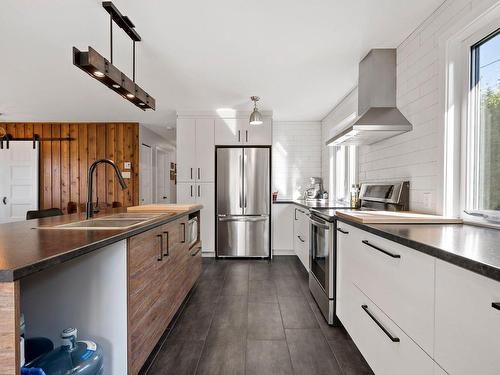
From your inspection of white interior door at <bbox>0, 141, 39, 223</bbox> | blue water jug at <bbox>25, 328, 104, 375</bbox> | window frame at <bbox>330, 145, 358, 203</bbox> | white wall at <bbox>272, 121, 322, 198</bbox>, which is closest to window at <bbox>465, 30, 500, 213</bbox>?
window frame at <bbox>330, 145, 358, 203</bbox>

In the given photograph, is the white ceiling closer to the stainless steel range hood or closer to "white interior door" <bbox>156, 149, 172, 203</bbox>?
the stainless steel range hood

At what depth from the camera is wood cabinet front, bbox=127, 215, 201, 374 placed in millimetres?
1404

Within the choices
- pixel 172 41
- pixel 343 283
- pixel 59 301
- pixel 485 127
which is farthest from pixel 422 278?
pixel 172 41

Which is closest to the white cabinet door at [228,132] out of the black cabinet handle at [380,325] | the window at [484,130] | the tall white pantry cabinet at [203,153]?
the tall white pantry cabinet at [203,153]

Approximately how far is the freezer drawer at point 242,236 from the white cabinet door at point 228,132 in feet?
4.01

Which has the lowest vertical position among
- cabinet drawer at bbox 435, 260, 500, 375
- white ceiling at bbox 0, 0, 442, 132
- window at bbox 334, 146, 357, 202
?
cabinet drawer at bbox 435, 260, 500, 375

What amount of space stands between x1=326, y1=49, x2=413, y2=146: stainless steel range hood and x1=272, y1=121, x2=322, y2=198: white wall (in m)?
2.37

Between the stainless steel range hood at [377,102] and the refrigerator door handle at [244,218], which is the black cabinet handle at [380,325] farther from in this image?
the refrigerator door handle at [244,218]

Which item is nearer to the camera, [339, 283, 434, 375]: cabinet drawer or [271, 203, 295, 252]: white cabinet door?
[339, 283, 434, 375]: cabinet drawer

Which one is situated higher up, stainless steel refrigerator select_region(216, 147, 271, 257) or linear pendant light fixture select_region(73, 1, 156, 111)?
linear pendant light fixture select_region(73, 1, 156, 111)

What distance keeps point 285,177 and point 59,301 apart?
4.11 m

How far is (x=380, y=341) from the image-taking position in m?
1.36

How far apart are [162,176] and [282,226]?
13.5ft

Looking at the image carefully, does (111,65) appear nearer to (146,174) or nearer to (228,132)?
(228,132)
